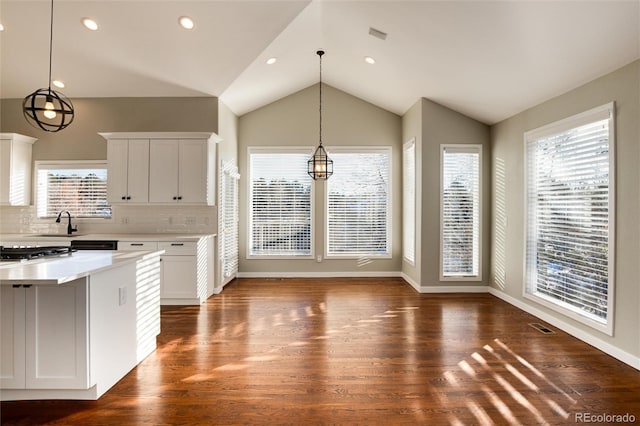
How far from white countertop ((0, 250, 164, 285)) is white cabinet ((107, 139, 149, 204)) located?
6.85ft

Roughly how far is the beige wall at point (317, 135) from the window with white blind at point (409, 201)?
0.16 metres

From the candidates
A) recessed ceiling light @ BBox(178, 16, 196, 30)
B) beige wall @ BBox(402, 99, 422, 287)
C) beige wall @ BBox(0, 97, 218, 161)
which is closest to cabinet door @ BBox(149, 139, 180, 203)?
beige wall @ BBox(0, 97, 218, 161)

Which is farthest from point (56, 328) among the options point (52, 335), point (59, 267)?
point (59, 267)

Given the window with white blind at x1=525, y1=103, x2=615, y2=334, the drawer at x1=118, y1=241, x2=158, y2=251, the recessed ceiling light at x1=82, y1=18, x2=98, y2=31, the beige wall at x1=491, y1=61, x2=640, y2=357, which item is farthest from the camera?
the drawer at x1=118, y1=241, x2=158, y2=251

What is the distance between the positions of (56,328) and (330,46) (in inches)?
181

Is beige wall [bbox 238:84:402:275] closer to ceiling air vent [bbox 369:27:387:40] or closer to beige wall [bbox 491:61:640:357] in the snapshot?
beige wall [bbox 491:61:640:357]

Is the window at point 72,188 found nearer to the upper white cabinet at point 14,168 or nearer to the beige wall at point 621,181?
the upper white cabinet at point 14,168

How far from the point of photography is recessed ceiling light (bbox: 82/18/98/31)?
3927 millimetres

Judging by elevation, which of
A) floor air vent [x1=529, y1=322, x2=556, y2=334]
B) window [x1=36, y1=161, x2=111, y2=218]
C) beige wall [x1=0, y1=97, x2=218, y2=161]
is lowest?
floor air vent [x1=529, y1=322, x2=556, y2=334]

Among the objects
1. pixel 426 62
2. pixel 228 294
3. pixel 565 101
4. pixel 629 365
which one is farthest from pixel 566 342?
pixel 228 294

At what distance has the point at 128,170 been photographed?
16.3 ft

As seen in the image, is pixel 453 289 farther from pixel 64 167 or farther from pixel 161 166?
pixel 64 167

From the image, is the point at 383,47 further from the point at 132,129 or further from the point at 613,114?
the point at 132,129

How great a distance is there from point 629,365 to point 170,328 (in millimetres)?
4427
